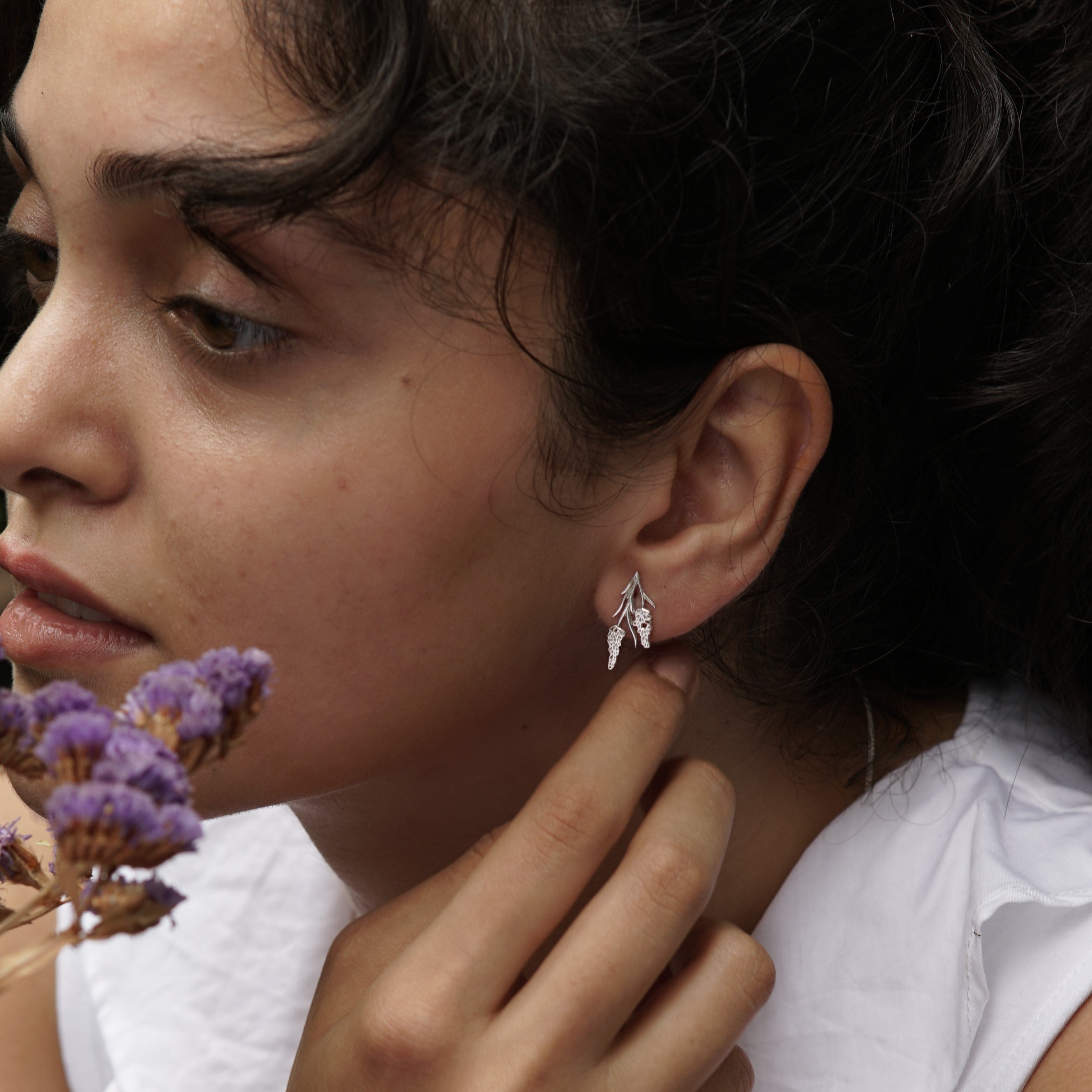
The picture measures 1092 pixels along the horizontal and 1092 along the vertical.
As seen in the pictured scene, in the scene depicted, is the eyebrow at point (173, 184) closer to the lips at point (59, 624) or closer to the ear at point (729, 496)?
the lips at point (59, 624)

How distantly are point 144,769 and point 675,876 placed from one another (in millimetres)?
673

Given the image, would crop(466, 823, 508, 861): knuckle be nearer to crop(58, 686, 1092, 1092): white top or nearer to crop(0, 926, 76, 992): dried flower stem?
crop(58, 686, 1092, 1092): white top

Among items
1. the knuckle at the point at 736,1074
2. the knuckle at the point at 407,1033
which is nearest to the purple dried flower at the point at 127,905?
the knuckle at the point at 407,1033

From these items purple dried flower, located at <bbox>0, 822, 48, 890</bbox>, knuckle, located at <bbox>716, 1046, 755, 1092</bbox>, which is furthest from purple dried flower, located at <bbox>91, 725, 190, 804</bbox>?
knuckle, located at <bbox>716, 1046, 755, 1092</bbox>

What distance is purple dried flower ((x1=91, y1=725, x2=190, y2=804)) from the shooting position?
0.62m

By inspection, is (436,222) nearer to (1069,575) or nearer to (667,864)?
(667,864)

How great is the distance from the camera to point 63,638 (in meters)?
1.19

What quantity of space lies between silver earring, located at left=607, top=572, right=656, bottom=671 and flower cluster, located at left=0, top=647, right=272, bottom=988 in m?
0.60

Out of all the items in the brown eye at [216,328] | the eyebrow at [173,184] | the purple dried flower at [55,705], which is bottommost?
the purple dried flower at [55,705]

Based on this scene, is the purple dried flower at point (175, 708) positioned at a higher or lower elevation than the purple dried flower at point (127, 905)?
higher

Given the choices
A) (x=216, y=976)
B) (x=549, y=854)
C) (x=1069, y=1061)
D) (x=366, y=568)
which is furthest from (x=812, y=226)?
(x=216, y=976)

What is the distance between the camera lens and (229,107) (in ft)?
3.51

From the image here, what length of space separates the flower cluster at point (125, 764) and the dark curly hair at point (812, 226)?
498 mm

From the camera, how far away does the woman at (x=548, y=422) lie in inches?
43.3
